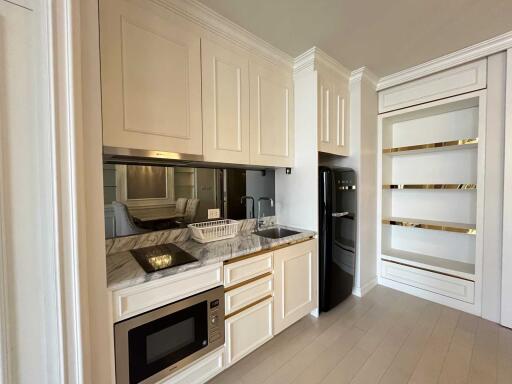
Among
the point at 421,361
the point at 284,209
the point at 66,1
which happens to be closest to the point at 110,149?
the point at 66,1

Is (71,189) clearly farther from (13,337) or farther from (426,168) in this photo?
(426,168)

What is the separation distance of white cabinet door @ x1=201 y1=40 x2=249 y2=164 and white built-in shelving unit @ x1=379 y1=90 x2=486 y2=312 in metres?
1.90

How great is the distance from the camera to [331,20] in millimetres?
1616

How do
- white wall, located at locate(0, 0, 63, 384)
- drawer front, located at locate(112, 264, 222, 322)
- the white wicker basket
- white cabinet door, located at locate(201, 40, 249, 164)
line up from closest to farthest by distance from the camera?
white wall, located at locate(0, 0, 63, 384), drawer front, located at locate(112, 264, 222, 322), white cabinet door, located at locate(201, 40, 249, 164), the white wicker basket

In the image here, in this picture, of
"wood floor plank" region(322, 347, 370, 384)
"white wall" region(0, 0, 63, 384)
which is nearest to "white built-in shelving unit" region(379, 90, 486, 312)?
"wood floor plank" region(322, 347, 370, 384)

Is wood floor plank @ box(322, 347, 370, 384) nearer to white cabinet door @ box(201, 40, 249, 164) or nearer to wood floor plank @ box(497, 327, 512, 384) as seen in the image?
wood floor plank @ box(497, 327, 512, 384)

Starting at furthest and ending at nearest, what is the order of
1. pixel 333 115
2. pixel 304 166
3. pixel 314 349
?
1. pixel 333 115
2. pixel 304 166
3. pixel 314 349

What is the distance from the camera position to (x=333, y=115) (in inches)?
88.8

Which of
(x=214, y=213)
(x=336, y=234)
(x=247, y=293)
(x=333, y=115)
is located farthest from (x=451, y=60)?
(x=247, y=293)

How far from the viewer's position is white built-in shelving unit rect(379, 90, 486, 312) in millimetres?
2199

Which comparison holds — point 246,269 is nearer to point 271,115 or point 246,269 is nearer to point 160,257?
point 160,257

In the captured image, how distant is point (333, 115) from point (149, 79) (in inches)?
69.4

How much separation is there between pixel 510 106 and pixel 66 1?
10.1 feet

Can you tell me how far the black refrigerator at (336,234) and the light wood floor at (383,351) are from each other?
0.78 feet
